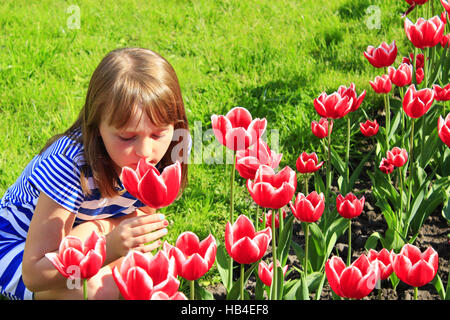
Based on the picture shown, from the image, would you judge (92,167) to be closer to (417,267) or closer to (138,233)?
(138,233)

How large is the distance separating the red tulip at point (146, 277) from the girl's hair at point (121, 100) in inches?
27.0

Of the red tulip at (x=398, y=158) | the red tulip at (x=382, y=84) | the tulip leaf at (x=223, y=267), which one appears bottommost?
the tulip leaf at (x=223, y=267)

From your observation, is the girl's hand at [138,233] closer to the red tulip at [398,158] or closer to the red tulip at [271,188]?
the red tulip at [271,188]

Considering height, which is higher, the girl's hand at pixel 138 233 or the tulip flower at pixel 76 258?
the girl's hand at pixel 138 233

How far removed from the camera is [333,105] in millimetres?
2094

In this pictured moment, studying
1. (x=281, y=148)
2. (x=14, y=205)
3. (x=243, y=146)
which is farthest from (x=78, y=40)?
(x=243, y=146)

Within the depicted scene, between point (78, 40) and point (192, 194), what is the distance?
1884 mm

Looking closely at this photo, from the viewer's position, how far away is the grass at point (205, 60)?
9.90 feet

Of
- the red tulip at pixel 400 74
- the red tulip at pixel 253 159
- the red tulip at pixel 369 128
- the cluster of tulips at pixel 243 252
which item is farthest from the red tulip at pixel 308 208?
the red tulip at pixel 400 74

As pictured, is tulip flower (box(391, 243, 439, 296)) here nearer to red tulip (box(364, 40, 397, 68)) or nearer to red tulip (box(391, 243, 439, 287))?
red tulip (box(391, 243, 439, 287))

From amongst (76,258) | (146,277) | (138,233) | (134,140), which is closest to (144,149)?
(134,140)

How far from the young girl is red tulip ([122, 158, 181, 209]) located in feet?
0.86

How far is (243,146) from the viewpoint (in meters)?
1.63
